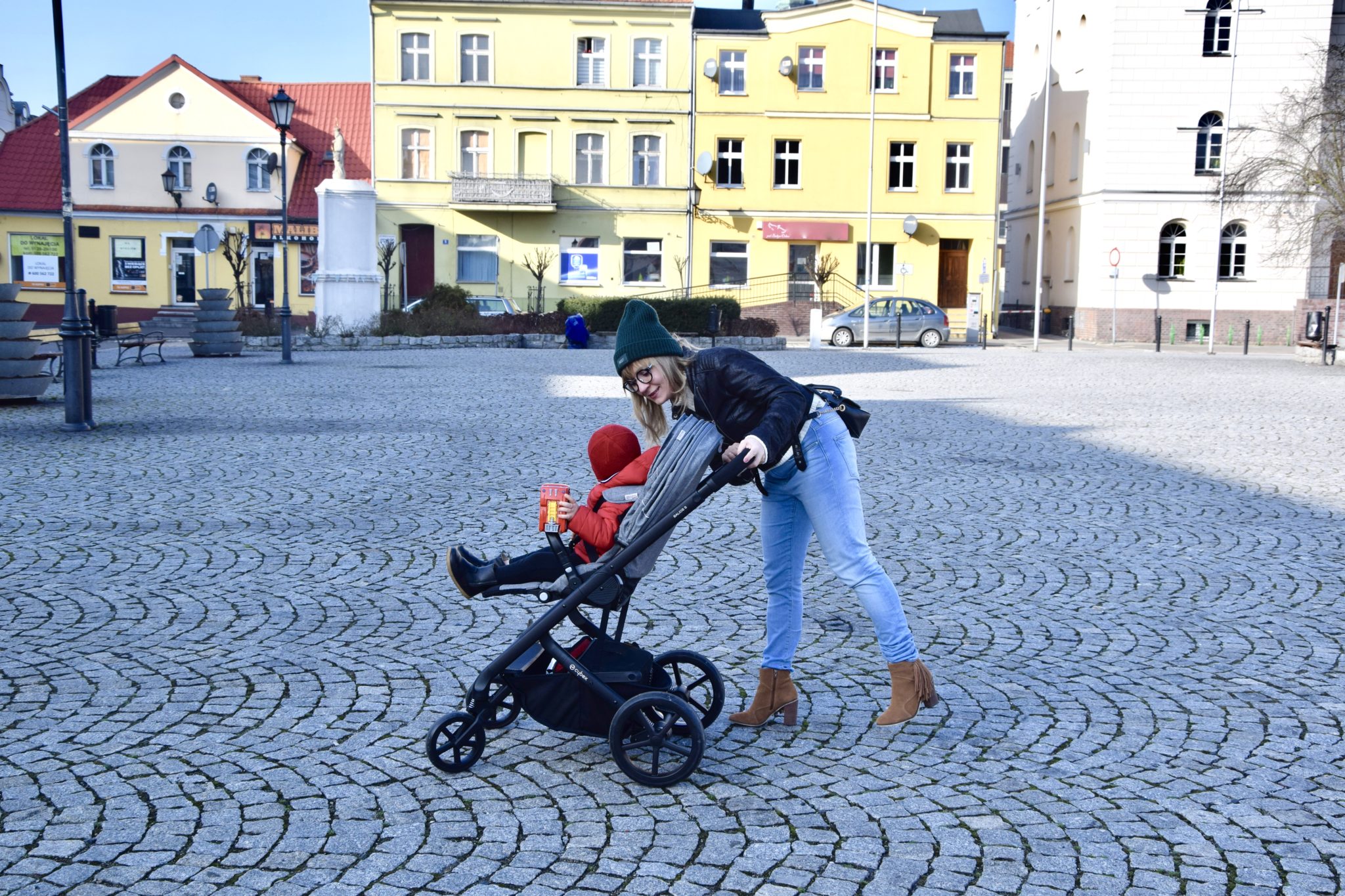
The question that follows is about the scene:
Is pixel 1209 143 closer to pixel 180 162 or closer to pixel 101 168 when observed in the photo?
pixel 180 162

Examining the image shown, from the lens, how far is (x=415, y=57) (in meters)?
47.1

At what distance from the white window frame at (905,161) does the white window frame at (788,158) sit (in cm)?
314

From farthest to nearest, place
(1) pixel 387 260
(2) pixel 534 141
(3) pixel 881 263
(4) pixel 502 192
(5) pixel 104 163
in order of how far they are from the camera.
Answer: (5) pixel 104 163 → (3) pixel 881 263 → (2) pixel 534 141 → (4) pixel 502 192 → (1) pixel 387 260

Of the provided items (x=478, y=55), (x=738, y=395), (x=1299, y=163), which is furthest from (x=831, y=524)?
(x=478, y=55)

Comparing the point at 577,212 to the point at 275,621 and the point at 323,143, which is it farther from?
the point at 275,621

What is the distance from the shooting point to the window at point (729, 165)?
47594 millimetres

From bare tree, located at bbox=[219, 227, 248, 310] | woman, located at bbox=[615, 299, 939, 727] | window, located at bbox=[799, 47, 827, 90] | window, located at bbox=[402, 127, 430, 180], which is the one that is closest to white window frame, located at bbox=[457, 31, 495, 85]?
window, located at bbox=[402, 127, 430, 180]

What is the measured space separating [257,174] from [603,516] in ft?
162

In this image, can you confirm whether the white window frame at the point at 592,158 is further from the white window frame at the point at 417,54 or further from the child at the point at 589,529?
the child at the point at 589,529

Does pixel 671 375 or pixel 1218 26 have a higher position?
pixel 1218 26

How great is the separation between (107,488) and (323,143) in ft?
146

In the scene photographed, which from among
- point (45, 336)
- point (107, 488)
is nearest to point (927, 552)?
point (107, 488)

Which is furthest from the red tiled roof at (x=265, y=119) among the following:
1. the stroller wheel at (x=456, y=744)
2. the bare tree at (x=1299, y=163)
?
the stroller wheel at (x=456, y=744)

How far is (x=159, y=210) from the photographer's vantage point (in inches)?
1950
